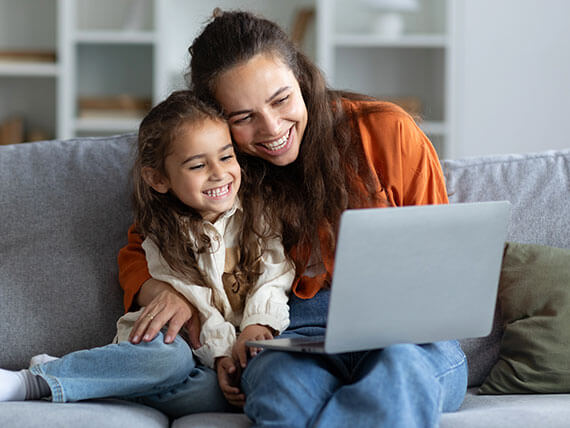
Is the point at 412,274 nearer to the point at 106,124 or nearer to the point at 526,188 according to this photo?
the point at 526,188

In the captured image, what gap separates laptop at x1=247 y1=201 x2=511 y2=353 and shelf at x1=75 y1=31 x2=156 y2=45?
2.30m

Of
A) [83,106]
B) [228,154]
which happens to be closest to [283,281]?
[228,154]

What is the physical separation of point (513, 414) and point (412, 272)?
348mm

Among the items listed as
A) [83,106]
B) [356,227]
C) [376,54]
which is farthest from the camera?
[376,54]

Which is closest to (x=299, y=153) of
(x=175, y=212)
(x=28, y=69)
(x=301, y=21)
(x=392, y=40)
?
(x=175, y=212)

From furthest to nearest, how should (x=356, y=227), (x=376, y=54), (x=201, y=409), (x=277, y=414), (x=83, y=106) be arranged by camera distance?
(x=376, y=54)
(x=83, y=106)
(x=201, y=409)
(x=277, y=414)
(x=356, y=227)

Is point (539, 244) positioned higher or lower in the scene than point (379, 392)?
higher

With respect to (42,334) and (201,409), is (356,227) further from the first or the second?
(42,334)

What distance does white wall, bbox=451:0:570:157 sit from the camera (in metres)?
3.30

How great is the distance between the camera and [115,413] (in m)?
1.28

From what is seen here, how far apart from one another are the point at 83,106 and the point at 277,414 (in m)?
2.38

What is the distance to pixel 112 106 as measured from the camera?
3.28 meters

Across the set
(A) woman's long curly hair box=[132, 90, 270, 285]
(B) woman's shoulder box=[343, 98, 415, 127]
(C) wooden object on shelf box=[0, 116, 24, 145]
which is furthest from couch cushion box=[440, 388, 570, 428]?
(C) wooden object on shelf box=[0, 116, 24, 145]

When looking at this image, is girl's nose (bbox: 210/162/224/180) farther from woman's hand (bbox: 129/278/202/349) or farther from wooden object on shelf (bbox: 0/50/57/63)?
wooden object on shelf (bbox: 0/50/57/63)
